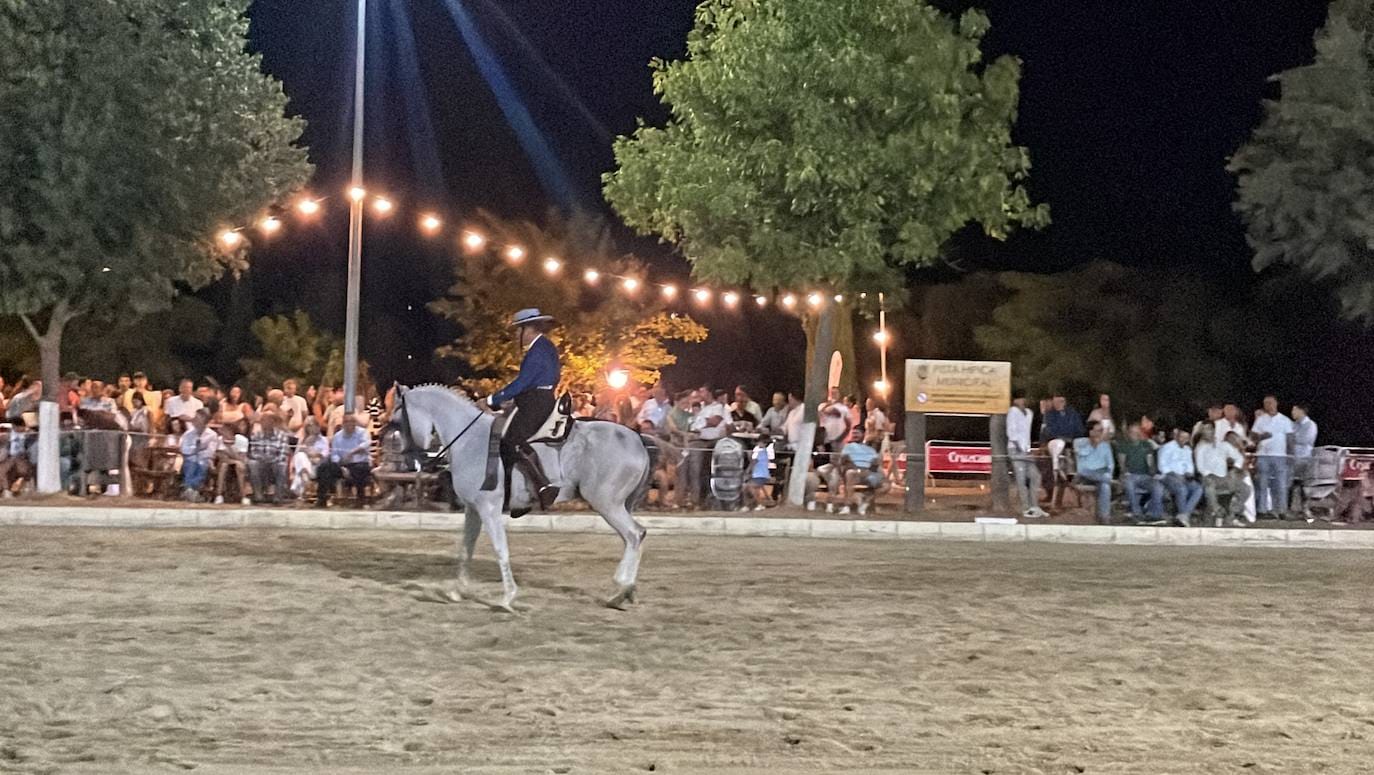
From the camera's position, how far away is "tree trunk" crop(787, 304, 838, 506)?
23.3 metres

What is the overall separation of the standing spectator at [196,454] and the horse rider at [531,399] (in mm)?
10809

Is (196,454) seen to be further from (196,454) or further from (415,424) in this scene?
(415,424)

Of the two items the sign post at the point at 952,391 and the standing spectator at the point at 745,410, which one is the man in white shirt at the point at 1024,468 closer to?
the sign post at the point at 952,391

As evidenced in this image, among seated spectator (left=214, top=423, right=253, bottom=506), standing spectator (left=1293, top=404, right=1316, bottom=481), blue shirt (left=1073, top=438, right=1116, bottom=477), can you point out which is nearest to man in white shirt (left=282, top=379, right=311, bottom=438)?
seated spectator (left=214, top=423, right=253, bottom=506)

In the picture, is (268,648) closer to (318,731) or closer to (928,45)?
(318,731)

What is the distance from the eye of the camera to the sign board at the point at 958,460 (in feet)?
97.6

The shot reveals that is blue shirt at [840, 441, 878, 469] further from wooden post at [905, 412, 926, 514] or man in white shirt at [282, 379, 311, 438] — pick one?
man in white shirt at [282, 379, 311, 438]

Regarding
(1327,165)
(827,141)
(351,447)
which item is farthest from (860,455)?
(1327,165)

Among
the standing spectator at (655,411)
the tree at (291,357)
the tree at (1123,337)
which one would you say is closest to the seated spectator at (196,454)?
the standing spectator at (655,411)

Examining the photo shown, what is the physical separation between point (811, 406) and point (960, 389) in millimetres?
2422

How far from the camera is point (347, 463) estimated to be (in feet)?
72.9

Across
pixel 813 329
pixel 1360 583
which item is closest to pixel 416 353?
pixel 813 329

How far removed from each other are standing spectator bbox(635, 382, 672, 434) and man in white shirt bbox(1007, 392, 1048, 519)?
5537 millimetres

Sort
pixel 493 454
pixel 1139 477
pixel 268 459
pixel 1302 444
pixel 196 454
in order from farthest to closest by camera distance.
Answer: pixel 1302 444 < pixel 196 454 < pixel 268 459 < pixel 1139 477 < pixel 493 454
